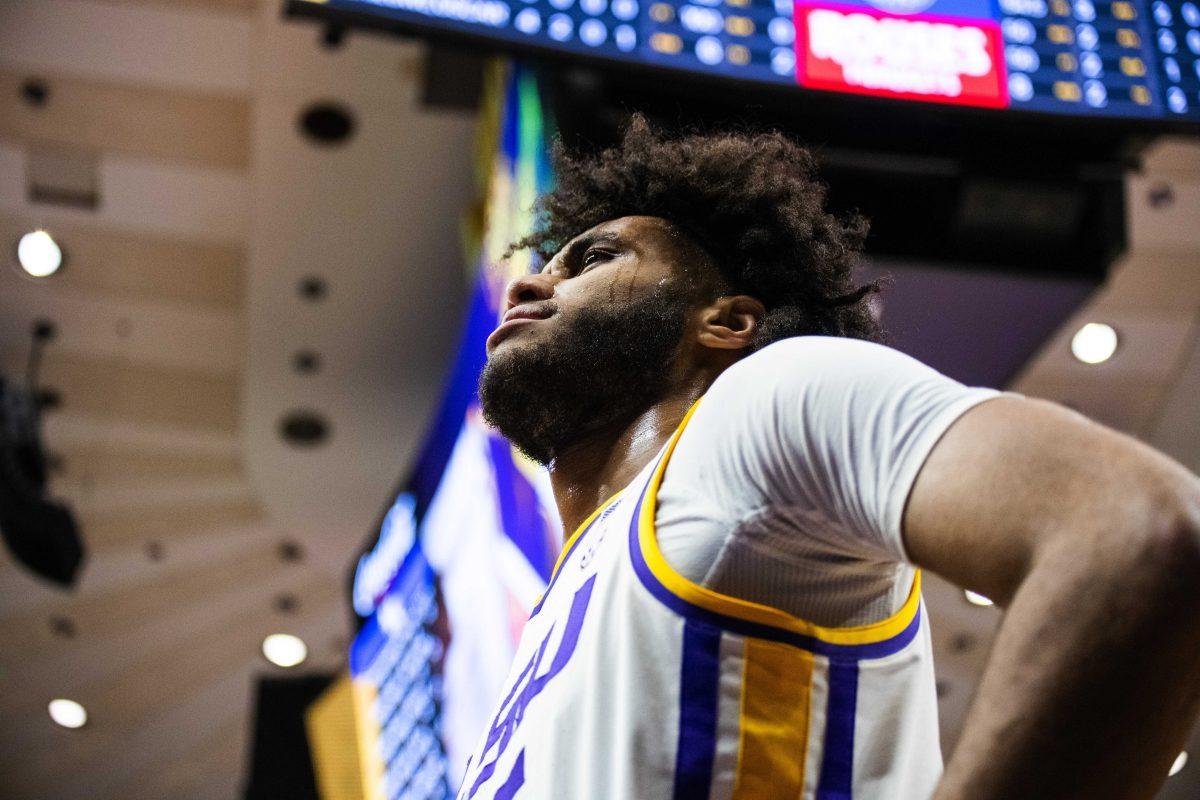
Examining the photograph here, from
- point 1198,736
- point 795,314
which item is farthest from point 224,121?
point 1198,736

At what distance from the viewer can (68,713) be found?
8312 millimetres

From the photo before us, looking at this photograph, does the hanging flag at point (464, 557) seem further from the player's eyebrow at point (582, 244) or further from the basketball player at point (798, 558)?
the basketball player at point (798, 558)

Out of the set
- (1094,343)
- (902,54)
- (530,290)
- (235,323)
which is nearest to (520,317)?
(530,290)

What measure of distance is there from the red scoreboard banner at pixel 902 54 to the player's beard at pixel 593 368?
181 cm

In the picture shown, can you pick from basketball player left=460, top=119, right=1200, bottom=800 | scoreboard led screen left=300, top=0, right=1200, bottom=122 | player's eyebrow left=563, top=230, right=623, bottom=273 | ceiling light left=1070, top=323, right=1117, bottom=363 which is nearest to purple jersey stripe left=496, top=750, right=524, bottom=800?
basketball player left=460, top=119, right=1200, bottom=800

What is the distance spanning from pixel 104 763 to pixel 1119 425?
690 cm

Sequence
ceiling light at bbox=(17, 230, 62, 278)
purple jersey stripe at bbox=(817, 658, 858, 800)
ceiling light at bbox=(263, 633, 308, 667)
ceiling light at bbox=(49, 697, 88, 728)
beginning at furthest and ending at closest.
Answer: ceiling light at bbox=(49, 697, 88, 728), ceiling light at bbox=(263, 633, 308, 667), ceiling light at bbox=(17, 230, 62, 278), purple jersey stripe at bbox=(817, 658, 858, 800)

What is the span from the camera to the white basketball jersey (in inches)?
38.0

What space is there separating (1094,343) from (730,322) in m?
4.62

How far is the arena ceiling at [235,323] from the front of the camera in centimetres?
497

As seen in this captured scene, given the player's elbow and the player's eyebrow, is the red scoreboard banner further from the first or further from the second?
the player's elbow

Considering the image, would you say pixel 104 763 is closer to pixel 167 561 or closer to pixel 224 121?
pixel 167 561

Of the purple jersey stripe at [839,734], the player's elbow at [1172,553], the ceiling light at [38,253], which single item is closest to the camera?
the player's elbow at [1172,553]

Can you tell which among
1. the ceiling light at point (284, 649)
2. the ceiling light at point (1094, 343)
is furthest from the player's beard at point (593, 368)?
the ceiling light at point (284, 649)
